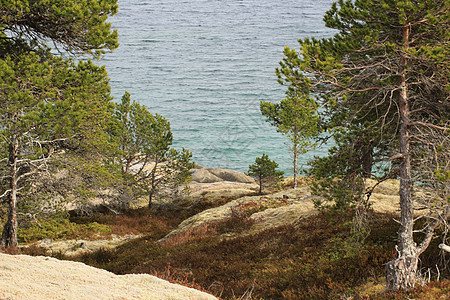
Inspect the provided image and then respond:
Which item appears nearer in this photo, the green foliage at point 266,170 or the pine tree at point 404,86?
the pine tree at point 404,86

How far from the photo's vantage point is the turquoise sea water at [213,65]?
75.4 meters

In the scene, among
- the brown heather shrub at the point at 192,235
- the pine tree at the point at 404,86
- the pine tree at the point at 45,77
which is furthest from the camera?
the brown heather shrub at the point at 192,235

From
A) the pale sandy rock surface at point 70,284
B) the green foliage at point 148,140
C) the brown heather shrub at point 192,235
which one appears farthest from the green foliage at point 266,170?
the pale sandy rock surface at point 70,284

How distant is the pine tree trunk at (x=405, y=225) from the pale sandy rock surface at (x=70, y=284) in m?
4.40

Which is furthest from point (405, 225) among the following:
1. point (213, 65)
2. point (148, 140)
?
point (213, 65)

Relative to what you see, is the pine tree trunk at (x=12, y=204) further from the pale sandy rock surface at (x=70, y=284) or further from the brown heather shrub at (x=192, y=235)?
the pale sandy rock surface at (x=70, y=284)

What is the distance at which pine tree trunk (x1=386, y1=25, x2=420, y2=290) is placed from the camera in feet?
24.6

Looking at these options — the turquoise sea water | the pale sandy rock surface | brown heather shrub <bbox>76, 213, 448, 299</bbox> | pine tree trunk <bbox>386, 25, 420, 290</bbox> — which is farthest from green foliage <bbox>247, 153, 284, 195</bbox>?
the turquoise sea water

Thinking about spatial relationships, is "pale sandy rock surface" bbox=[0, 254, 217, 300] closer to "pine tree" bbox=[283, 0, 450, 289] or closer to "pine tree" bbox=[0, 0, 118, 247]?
"pine tree" bbox=[283, 0, 450, 289]

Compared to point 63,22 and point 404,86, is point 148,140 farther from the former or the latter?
point 404,86

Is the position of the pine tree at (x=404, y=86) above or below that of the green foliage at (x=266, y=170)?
above

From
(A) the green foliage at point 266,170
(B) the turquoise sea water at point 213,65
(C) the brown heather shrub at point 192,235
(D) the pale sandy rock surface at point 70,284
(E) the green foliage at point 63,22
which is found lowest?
(C) the brown heather shrub at point 192,235

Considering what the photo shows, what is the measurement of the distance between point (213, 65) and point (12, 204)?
4408 inches

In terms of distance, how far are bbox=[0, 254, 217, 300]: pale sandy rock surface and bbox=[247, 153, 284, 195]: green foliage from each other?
70.8 feet
